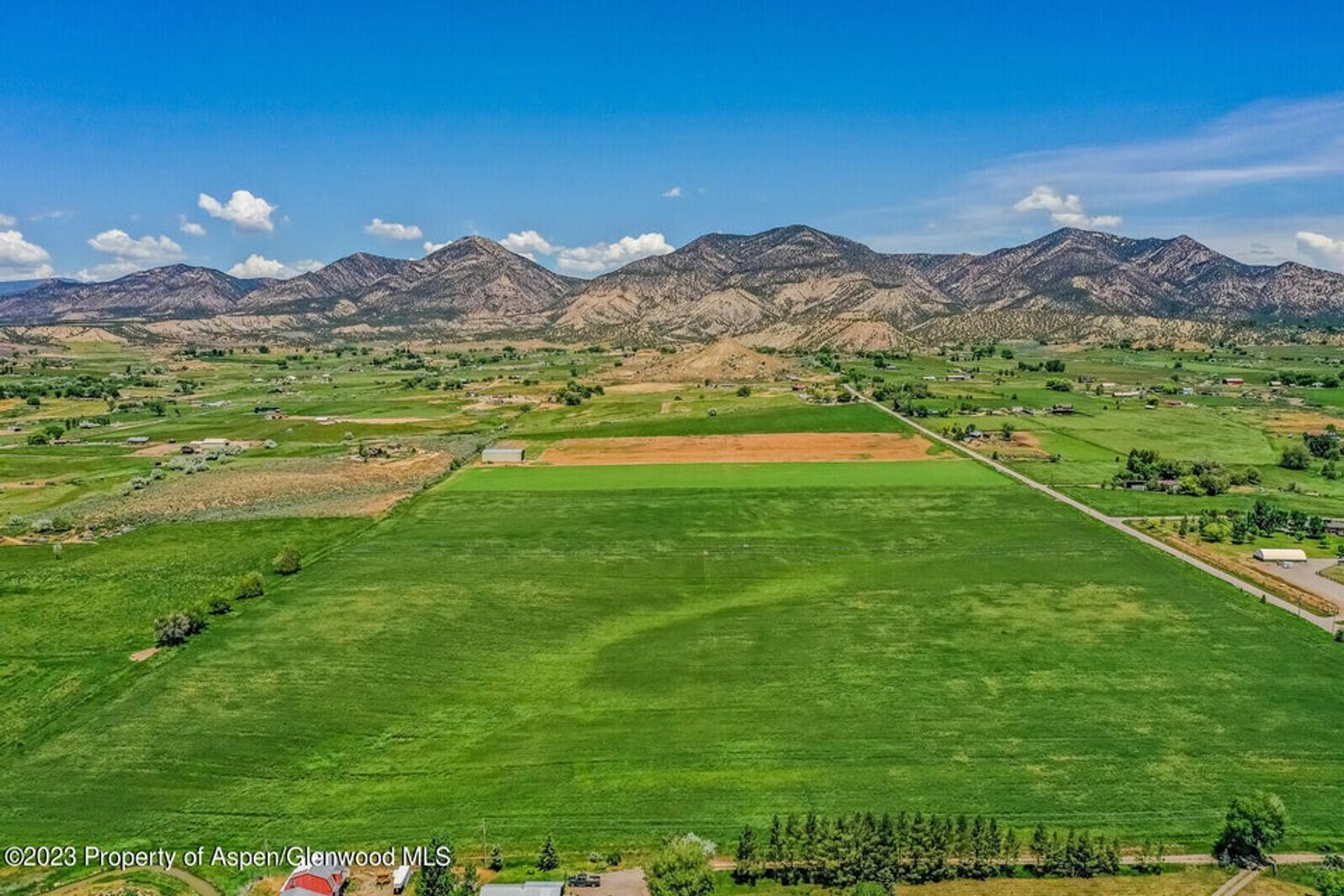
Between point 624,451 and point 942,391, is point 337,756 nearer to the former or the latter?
point 624,451

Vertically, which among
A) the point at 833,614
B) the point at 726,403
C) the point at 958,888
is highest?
the point at 726,403

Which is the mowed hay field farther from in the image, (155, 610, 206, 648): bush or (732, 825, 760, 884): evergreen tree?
(732, 825, 760, 884): evergreen tree

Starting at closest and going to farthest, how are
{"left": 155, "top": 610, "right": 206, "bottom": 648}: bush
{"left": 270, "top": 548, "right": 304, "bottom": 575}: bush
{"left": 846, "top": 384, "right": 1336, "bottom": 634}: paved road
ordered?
{"left": 155, "top": 610, "right": 206, "bottom": 648}: bush
{"left": 846, "top": 384, "right": 1336, "bottom": 634}: paved road
{"left": 270, "top": 548, "right": 304, "bottom": 575}: bush

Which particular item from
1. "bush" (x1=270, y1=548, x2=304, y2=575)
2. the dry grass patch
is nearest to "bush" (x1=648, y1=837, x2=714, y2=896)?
"bush" (x1=270, y1=548, x2=304, y2=575)

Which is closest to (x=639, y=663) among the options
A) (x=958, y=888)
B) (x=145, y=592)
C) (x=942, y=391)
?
(x=958, y=888)

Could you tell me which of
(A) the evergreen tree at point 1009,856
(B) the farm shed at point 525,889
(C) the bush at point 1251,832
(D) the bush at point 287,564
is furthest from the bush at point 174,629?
(C) the bush at point 1251,832

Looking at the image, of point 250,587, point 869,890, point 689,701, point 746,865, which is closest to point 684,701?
point 689,701

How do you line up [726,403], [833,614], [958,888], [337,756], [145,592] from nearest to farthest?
Answer: 1. [958,888]
2. [337,756]
3. [833,614]
4. [145,592]
5. [726,403]
